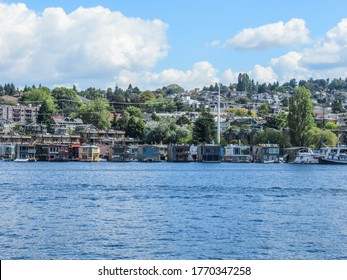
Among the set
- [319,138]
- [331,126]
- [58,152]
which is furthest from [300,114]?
[58,152]

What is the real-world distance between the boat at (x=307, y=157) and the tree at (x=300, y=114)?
95.8 inches

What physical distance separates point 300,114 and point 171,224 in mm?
101445

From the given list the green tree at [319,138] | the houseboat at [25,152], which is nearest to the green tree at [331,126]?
the green tree at [319,138]

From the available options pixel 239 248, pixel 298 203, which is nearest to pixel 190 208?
pixel 298 203

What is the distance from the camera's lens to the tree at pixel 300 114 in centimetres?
13825

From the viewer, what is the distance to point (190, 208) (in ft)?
155

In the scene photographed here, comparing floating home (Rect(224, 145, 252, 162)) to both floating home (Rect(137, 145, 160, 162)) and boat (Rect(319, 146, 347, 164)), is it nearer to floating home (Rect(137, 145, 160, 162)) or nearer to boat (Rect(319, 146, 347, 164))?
floating home (Rect(137, 145, 160, 162))

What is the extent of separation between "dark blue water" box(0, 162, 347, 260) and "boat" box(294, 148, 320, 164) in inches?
3083

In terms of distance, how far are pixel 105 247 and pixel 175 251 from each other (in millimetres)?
2803

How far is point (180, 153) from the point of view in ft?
520

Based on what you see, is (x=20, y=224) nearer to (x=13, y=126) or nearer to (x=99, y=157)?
(x=99, y=157)

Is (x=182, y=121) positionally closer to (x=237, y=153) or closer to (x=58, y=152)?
(x=237, y=153)

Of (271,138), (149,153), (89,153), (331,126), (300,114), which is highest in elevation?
(300,114)

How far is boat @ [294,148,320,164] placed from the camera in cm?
14025
